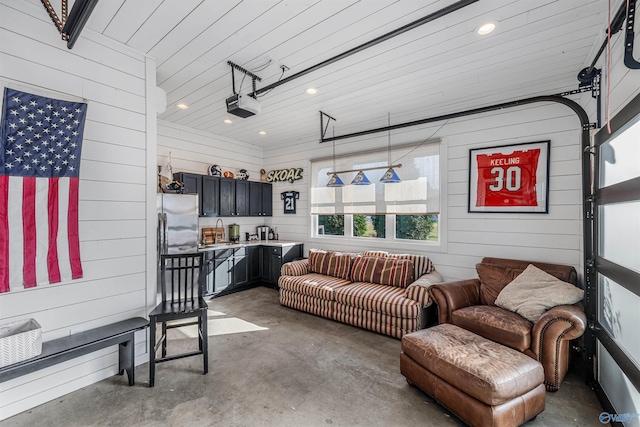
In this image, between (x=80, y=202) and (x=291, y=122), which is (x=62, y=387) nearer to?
(x=80, y=202)

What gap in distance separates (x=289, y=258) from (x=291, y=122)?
252 centimetres

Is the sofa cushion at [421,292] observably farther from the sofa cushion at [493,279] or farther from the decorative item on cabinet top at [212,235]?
the decorative item on cabinet top at [212,235]

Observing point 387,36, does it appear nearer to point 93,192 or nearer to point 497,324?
point 497,324

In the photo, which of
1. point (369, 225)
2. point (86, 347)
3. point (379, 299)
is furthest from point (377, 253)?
point (86, 347)

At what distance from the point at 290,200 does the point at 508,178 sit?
3828mm

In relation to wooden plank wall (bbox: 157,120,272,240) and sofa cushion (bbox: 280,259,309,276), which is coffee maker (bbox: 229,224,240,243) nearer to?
wooden plank wall (bbox: 157,120,272,240)

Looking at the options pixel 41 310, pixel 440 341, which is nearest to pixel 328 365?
pixel 440 341

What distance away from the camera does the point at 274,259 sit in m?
5.22

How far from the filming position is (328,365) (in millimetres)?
2654

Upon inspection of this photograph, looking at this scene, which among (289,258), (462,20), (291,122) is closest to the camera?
(462,20)

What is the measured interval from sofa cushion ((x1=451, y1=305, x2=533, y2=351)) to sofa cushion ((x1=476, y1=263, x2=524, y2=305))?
0.65 ft

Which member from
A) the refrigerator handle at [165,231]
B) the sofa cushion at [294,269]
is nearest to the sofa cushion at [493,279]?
the sofa cushion at [294,269]

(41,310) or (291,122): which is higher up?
(291,122)

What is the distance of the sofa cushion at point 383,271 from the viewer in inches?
148
